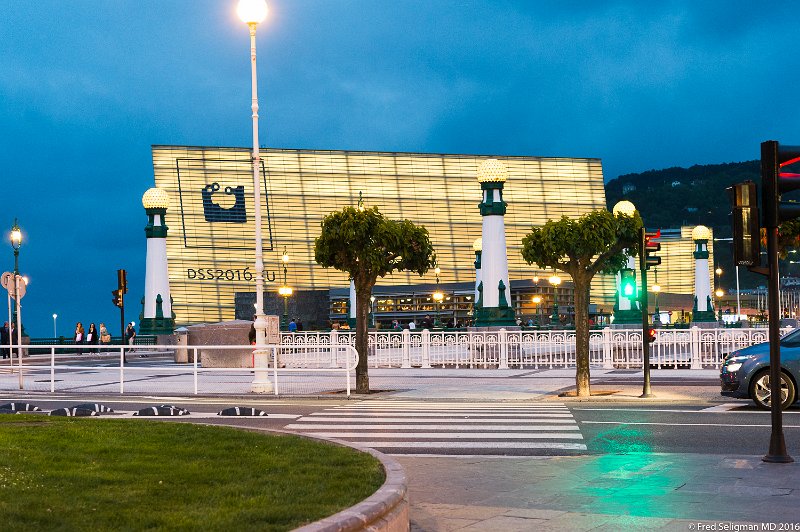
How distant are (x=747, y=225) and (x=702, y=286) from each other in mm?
51015

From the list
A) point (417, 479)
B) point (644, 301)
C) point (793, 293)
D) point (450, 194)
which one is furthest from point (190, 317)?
point (793, 293)

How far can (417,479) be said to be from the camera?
10.5 meters

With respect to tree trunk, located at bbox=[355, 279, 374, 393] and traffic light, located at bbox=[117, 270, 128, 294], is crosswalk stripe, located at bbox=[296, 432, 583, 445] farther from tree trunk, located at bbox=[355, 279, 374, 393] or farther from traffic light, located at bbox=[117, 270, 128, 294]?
traffic light, located at bbox=[117, 270, 128, 294]

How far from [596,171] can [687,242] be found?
2076 centimetres

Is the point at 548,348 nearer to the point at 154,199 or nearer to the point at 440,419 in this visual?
the point at 440,419

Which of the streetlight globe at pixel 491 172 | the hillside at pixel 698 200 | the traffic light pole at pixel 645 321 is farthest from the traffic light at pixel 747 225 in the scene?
the hillside at pixel 698 200

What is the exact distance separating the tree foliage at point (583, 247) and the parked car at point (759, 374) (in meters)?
4.00

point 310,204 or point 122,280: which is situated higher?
point 310,204

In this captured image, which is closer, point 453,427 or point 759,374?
point 453,427

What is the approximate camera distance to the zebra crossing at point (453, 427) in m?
13.2

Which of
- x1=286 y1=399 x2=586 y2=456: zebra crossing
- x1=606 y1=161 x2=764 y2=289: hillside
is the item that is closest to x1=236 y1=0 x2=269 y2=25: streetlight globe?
x1=286 y1=399 x2=586 y2=456: zebra crossing

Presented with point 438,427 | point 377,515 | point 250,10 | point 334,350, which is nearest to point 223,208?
point 334,350

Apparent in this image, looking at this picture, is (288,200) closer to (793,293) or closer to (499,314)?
(499,314)

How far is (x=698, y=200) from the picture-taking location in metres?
158
